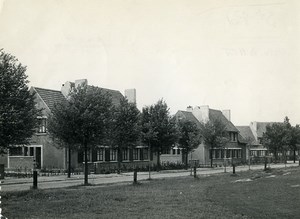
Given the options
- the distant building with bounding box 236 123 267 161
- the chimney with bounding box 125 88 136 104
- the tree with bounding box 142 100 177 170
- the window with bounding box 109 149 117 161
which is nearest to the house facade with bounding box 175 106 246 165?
the chimney with bounding box 125 88 136 104

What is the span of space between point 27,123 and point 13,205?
5002 millimetres

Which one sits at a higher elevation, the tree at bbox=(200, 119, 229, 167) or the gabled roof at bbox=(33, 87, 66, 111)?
the gabled roof at bbox=(33, 87, 66, 111)

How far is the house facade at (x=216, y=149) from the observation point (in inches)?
2441

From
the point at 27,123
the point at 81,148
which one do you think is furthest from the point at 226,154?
the point at 27,123

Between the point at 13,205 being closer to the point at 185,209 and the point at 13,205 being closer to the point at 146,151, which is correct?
the point at 185,209

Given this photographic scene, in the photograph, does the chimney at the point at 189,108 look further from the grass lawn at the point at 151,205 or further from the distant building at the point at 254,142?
the grass lawn at the point at 151,205

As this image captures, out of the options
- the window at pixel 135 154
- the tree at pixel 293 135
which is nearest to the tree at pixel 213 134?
the window at pixel 135 154

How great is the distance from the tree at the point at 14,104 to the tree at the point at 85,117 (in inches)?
211

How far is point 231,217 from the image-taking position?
40.4 ft

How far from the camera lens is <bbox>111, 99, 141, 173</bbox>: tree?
38.5m

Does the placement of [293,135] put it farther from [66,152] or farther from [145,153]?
[66,152]

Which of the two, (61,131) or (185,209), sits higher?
(61,131)

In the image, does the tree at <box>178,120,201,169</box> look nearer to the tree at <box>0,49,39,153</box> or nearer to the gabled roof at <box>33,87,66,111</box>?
the gabled roof at <box>33,87,66,111</box>

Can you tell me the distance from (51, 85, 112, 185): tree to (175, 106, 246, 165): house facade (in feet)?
120
